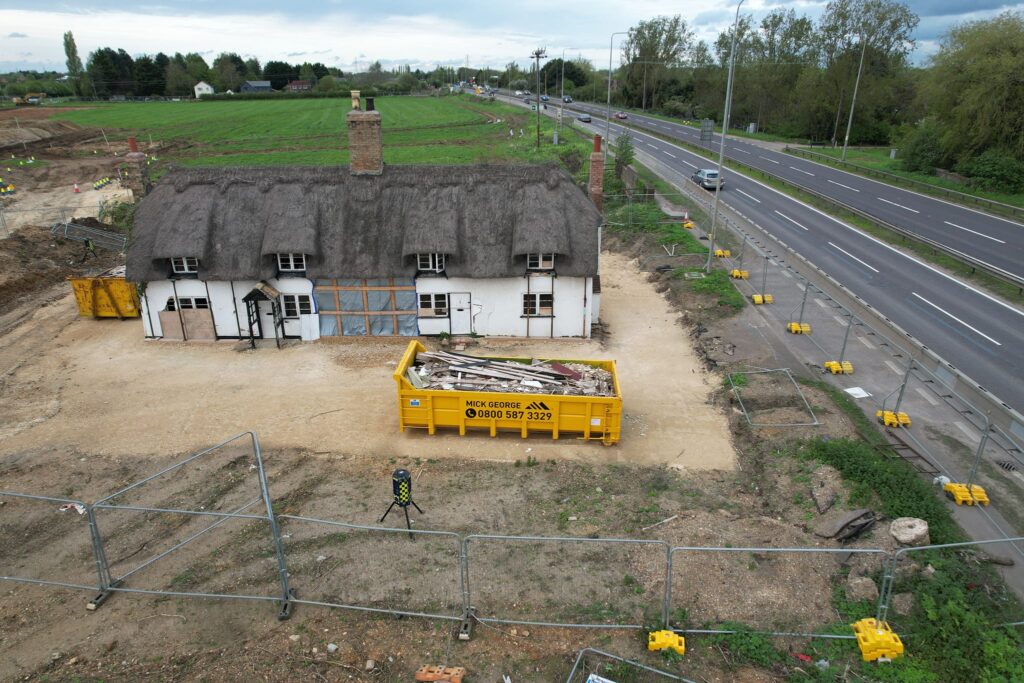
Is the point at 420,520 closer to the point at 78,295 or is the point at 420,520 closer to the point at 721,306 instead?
the point at 721,306

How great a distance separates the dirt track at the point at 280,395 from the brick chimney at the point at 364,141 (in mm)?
7466

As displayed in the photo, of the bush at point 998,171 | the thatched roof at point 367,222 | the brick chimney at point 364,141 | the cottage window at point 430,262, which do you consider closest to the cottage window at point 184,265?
the thatched roof at point 367,222

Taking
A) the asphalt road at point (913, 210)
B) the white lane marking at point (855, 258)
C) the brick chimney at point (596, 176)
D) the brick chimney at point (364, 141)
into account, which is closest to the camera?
the brick chimney at point (364, 141)

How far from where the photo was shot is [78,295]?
28.2m

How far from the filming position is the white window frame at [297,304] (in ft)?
84.9

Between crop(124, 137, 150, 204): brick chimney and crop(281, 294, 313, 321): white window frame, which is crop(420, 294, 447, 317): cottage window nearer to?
crop(281, 294, 313, 321): white window frame

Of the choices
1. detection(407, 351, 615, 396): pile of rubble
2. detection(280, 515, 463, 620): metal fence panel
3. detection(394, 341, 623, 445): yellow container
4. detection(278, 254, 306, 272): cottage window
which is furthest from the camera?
detection(278, 254, 306, 272): cottage window

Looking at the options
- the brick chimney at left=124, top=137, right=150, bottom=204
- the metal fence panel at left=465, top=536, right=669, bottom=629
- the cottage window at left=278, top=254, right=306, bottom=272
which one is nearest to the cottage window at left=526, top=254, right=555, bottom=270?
the cottage window at left=278, top=254, right=306, bottom=272

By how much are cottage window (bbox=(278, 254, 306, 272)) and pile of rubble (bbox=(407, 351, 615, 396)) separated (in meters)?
7.81

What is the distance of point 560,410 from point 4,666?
13368 mm

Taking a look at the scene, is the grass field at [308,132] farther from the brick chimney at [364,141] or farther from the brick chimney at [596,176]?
the brick chimney at [364,141]

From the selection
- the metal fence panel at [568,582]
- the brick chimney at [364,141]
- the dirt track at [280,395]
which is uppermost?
the brick chimney at [364,141]

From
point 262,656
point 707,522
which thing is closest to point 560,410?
point 707,522

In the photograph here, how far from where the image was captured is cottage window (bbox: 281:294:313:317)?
25.9 meters
